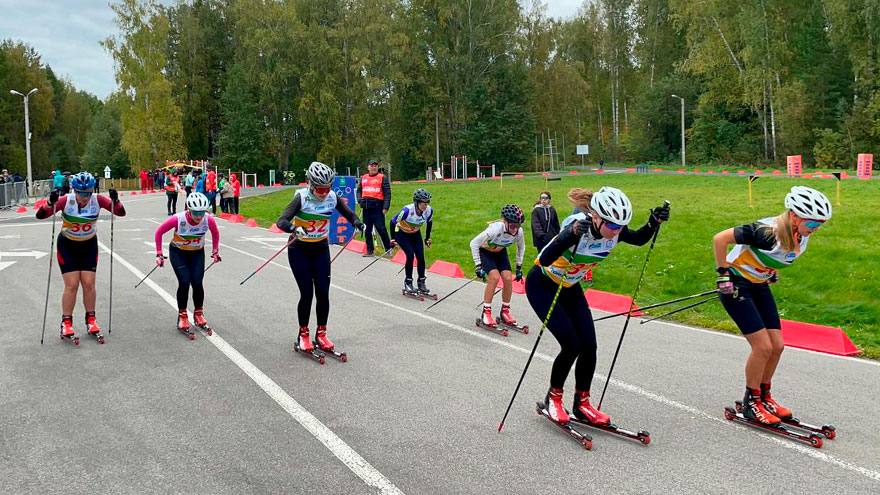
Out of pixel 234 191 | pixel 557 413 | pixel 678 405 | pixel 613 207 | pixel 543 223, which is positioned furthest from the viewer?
pixel 234 191

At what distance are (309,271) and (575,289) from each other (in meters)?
3.36

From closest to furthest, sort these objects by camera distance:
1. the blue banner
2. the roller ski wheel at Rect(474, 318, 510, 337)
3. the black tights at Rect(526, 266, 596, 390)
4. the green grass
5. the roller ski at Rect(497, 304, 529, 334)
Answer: the black tights at Rect(526, 266, 596, 390) < the roller ski wheel at Rect(474, 318, 510, 337) < the roller ski at Rect(497, 304, 529, 334) < the green grass < the blue banner

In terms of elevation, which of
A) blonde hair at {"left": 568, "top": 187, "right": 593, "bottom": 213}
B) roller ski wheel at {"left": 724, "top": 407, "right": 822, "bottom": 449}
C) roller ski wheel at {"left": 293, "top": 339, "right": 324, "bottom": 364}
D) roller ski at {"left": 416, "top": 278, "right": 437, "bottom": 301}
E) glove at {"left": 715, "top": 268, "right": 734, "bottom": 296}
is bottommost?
roller ski wheel at {"left": 724, "top": 407, "right": 822, "bottom": 449}

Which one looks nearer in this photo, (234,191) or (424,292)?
(424,292)

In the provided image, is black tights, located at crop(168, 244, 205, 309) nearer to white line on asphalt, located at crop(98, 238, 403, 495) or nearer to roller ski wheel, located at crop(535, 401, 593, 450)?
white line on asphalt, located at crop(98, 238, 403, 495)

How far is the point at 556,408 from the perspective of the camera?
5789 millimetres

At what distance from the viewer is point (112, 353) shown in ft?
26.6

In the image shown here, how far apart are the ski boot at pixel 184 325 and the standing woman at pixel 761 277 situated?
6442 mm

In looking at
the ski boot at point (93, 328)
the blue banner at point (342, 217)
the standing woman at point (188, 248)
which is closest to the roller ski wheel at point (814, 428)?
the standing woman at point (188, 248)

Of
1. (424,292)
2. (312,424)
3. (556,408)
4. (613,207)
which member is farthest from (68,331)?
(613,207)

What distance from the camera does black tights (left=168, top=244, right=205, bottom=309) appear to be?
9.05 meters

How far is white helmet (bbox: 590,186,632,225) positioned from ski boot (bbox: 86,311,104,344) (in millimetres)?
6517

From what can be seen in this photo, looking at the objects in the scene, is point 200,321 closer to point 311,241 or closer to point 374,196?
point 311,241

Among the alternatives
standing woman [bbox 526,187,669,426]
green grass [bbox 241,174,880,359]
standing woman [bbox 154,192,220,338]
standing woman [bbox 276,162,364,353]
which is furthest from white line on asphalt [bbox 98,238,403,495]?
green grass [bbox 241,174,880,359]
